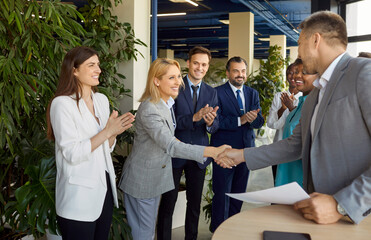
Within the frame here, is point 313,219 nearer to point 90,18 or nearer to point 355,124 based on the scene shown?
point 355,124

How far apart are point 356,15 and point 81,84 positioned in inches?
158

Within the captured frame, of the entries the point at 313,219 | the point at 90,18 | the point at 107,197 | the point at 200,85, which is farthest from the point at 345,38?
the point at 90,18

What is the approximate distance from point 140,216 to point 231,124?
1.50 meters

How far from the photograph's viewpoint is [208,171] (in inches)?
184

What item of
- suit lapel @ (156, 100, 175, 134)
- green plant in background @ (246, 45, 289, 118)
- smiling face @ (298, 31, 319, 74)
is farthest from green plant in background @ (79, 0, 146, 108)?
green plant in background @ (246, 45, 289, 118)

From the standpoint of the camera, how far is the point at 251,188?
21.4 feet

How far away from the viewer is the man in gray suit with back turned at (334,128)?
4.95 ft

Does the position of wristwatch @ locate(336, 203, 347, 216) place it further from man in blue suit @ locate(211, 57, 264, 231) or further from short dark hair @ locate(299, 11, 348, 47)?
man in blue suit @ locate(211, 57, 264, 231)

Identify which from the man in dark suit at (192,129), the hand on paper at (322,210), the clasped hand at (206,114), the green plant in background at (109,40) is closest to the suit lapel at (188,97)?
the man in dark suit at (192,129)

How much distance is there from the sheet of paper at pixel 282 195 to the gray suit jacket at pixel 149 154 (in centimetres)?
99

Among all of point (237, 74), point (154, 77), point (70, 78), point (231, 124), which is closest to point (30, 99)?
point (70, 78)

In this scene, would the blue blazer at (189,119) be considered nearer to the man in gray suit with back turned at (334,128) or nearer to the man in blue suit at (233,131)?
the man in blue suit at (233,131)

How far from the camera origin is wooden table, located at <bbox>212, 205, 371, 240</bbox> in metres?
1.40

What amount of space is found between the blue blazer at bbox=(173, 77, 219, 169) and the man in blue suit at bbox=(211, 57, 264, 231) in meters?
0.26
